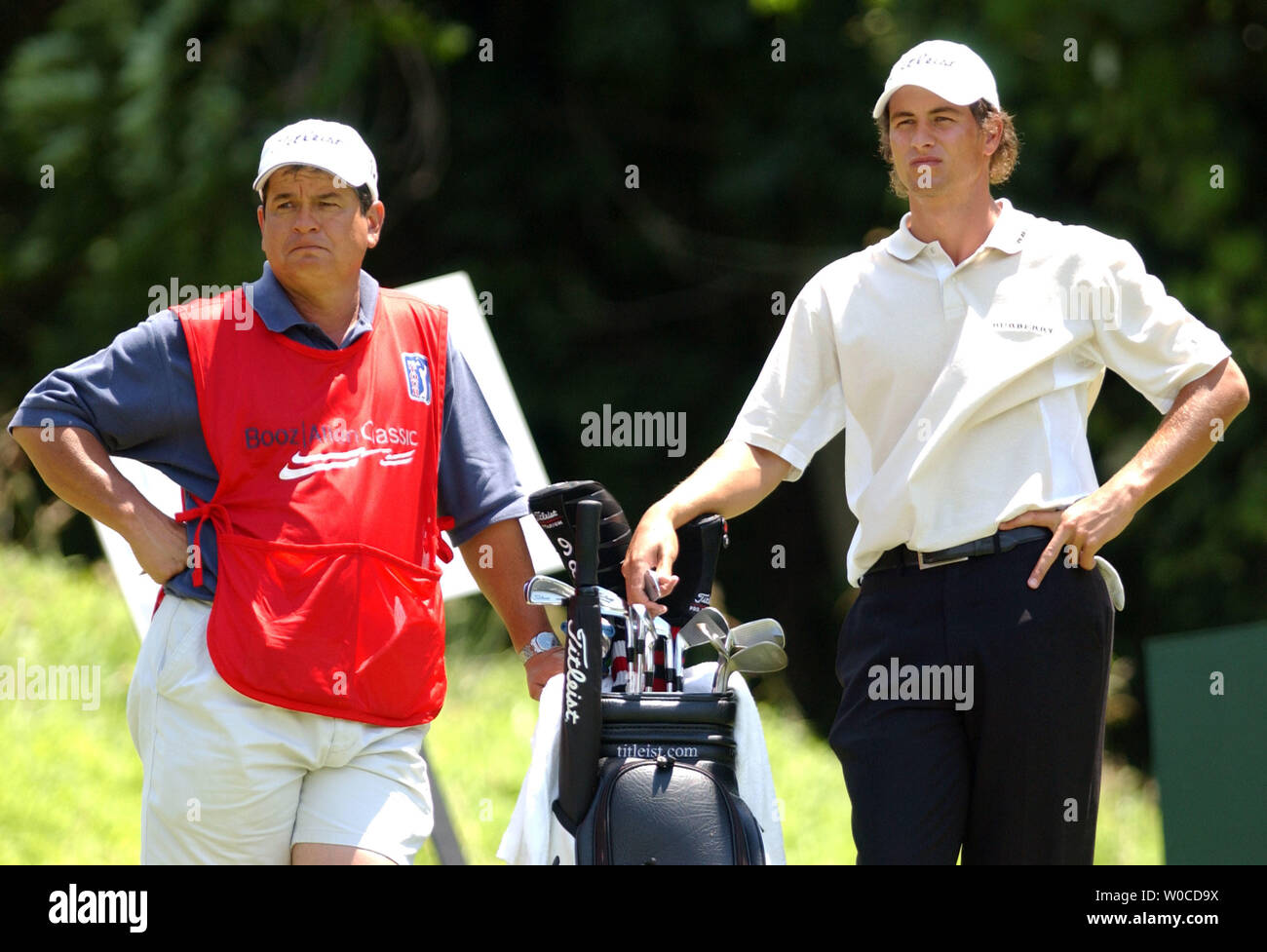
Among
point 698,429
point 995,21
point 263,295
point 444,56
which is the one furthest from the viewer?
point 698,429

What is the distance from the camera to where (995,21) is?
28.5 ft

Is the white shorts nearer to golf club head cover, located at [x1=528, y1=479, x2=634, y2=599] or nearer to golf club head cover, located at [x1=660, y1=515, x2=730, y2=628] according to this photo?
golf club head cover, located at [x1=528, y1=479, x2=634, y2=599]

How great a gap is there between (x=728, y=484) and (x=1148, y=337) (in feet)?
3.05

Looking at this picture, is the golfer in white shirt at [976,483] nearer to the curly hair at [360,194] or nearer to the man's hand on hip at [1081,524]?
the man's hand on hip at [1081,524]

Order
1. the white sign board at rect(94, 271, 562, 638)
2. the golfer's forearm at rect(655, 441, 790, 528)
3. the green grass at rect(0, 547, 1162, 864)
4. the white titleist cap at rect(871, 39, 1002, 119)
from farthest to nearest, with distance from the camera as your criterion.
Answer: the green grass at rect(0, 547, 1162, 864) < the white sign board at rect(94, 271, 562, 638) < the golfer's forearm at rect(655, 441, 790, 528) < the white titleist cap at rect(871, 39, 1002, 119)

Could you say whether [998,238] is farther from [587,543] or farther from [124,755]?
[124,755]

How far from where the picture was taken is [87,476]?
3.53 metres

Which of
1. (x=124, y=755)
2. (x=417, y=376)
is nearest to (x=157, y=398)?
(x=417, y=376)

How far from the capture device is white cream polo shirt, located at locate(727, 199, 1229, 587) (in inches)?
139

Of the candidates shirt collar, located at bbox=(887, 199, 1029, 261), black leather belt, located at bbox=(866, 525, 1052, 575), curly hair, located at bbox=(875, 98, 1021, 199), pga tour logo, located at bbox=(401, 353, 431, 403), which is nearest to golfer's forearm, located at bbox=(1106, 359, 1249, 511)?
black leather belt, located at bbox=(866, 525, 1052, 575)

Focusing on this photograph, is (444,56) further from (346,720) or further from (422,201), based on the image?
(346,720)

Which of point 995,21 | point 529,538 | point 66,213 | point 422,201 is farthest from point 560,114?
point 529,538

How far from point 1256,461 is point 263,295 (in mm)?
7174
